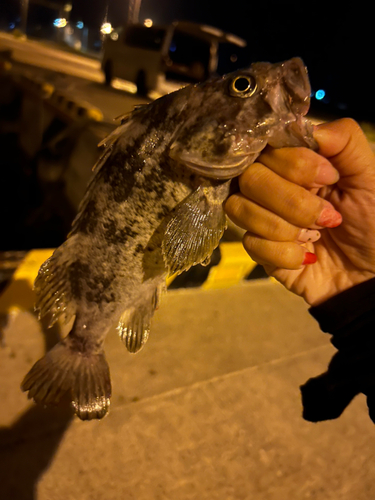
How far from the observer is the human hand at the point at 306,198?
1294 millimetres

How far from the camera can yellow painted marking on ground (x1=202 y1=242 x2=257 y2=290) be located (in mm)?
3500

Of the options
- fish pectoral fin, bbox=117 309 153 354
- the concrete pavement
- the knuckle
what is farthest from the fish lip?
the concrete pavement

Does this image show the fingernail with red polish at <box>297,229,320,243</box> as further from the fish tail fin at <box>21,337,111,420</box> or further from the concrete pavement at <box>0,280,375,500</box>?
the concrete pavement at <box>0,280,375,500</box>

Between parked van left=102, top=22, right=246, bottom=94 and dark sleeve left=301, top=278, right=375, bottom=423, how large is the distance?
12055 mm

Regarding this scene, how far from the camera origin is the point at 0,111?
8219mm

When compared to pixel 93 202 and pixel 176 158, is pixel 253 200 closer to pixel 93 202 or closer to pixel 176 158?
pixel 176 158

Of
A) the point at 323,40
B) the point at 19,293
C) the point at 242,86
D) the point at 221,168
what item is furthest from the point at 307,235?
the point at 323,40

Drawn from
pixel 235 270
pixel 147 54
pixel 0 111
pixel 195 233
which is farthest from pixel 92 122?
pixel 147 54

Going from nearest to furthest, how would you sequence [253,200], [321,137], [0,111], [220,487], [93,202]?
[321,137] < [253,200] < [93,202] < [220,487] < [0,111]

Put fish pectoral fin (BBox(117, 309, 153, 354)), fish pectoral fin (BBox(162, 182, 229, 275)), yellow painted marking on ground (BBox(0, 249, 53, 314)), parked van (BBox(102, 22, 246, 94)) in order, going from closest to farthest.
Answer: fish pectoral fin (BBox(162, 182, 229, 275)), fish pectoral fin (BBox(117, 309, 153, 354)), yellow painted marking on ground (BBox(0, 249, 53, 314)), parked van (BBox(102, 22, 246, 94))

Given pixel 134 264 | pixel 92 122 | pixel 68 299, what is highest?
pixel 134 264

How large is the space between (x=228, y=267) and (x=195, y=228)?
217cm

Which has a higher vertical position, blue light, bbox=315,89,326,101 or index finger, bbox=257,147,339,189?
index finger, bbox=257,147,339,189

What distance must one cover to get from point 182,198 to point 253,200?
0.96 ft
